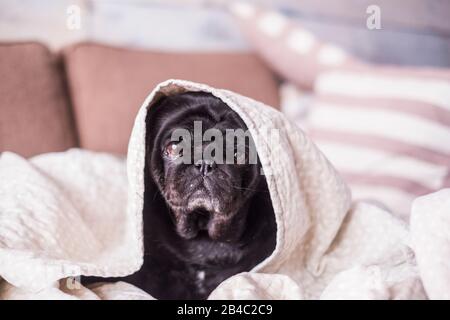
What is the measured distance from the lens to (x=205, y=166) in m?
1.06

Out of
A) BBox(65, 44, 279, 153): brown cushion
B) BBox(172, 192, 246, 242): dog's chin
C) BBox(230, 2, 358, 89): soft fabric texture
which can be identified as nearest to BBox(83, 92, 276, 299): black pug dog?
BBox(172, 192, 246, 242): dog's chin

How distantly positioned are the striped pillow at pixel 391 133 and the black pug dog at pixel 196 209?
0.54m

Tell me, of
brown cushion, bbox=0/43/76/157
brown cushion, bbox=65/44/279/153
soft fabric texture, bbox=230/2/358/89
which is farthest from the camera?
soft fabric texture, bbox=230/2/358/89

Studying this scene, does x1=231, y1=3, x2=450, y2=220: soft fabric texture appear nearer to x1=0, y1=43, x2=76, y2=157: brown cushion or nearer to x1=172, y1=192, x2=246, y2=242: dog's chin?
x1=172, y1=192, x2=246, y2=242: dog's chin

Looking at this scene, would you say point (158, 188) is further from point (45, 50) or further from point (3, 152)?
point (45, 50)

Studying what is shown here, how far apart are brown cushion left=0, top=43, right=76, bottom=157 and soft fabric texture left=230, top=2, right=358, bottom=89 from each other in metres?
0.77

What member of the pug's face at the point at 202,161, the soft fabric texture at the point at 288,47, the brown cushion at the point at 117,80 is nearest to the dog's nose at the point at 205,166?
the pug's face at the point at 202,161

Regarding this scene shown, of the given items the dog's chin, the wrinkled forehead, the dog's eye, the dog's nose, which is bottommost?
the dog's chin

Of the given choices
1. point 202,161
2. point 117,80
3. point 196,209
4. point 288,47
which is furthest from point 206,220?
point 288,47

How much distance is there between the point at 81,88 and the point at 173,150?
0.71m

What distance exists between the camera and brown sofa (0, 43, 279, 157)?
1498 mm

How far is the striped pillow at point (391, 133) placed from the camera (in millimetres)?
1524

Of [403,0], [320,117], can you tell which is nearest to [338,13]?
[403,0]

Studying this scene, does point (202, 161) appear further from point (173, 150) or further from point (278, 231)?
point (278, 231)
